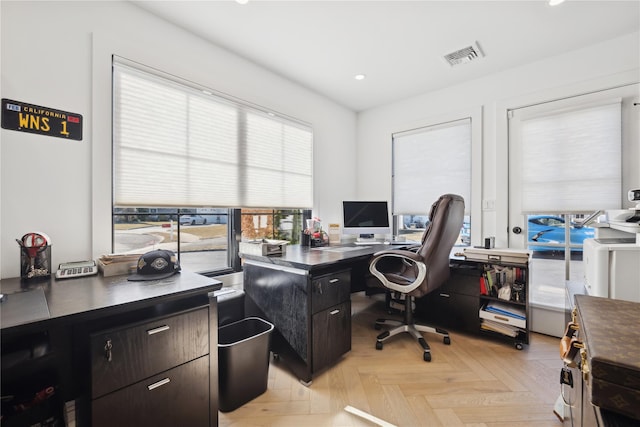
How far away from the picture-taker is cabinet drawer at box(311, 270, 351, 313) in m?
1.79

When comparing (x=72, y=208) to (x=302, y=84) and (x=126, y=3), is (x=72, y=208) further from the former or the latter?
(x=302, y=84)

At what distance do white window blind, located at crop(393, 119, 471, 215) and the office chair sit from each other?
101 centimetres

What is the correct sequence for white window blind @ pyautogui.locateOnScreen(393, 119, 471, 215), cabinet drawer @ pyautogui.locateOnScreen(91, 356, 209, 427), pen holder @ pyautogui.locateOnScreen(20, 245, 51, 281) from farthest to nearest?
white window blind @ pyautogui.locateOnScreen(393, 119, 471, 215)
pen holder @ pyautogui.locateOnScreen(20, 245, 51, 281)
cabinet drawer @ pyautogui.locateOnScreen(91, 356, 209, 427)

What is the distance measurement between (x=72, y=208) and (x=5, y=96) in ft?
2.03

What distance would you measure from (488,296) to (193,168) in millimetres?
2710

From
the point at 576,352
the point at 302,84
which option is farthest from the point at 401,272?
the point at 302,84

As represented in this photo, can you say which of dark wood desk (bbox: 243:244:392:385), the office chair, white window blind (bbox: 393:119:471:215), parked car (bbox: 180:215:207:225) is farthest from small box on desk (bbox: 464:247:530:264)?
parked car (bbox: 180:215:207:225)

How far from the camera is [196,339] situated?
1.27 metres

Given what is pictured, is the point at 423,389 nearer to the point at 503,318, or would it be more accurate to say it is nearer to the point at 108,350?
the point at 503,318

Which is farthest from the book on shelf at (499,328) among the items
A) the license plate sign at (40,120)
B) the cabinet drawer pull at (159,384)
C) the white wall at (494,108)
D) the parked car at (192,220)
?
the license plate sign at (40,120)

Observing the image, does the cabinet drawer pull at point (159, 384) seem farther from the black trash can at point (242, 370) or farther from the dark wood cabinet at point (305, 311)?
the dark wood cabinet at point (305, 311)

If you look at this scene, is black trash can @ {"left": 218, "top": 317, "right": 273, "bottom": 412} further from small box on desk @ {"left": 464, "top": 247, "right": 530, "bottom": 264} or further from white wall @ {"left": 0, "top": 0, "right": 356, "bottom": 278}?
small box on desk @ {"left": 464, "top": 247, "right": 530, "bottom": 264}

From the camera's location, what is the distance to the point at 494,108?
2770 mm

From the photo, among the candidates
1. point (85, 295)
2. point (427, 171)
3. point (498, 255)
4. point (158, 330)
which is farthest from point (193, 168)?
point (498, 255)
